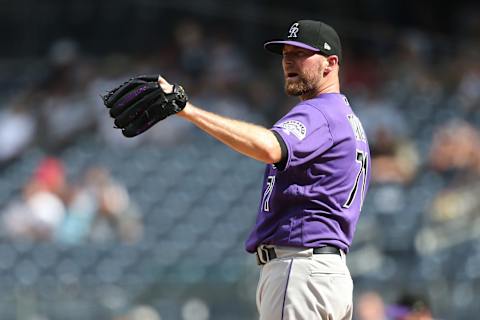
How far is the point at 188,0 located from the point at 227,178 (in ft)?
8.11

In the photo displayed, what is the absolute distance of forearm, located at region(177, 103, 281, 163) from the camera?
358cm

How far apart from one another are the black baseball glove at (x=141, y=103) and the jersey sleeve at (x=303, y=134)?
0.40 m

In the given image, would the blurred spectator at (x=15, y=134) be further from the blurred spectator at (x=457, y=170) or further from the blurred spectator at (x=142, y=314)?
the blurred spectator at (x=457, y=170)

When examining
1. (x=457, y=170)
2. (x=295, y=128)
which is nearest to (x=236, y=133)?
(x=295, y=128)

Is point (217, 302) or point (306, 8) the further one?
point (306, 8)

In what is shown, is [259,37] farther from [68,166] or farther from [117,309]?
[117,309]

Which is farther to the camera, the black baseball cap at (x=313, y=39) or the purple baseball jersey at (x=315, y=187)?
the black baseball cap at (x=313, y=39)

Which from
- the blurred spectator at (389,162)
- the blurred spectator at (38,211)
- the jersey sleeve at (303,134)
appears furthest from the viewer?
the blurred spectator at (38,211)

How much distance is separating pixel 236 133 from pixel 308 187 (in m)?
0.45

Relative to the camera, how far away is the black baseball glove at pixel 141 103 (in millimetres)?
3576

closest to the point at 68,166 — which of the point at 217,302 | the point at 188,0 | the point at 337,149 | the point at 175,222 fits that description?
the point at 175,222

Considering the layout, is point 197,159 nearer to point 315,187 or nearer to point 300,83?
point 300,83

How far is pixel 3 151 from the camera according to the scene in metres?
11.3

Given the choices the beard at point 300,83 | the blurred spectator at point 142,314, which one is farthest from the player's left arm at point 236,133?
the blurred spectator at point 142,314
